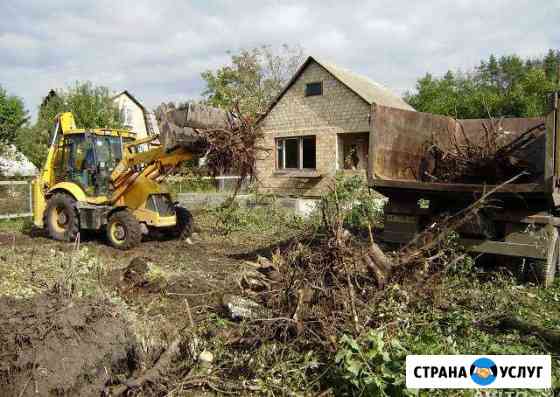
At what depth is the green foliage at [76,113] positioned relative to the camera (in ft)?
78.2

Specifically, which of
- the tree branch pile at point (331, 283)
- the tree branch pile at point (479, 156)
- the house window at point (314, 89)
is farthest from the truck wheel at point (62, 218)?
the house window at point (314, 89)

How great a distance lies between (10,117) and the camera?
2191 cm

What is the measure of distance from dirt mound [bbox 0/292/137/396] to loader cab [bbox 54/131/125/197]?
18.9ft

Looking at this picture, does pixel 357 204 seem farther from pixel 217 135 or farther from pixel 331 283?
pixel 331 283

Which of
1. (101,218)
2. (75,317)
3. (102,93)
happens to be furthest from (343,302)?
(102,93)

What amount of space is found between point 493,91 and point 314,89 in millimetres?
29503

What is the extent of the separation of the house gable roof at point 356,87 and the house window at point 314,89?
616 millimetres

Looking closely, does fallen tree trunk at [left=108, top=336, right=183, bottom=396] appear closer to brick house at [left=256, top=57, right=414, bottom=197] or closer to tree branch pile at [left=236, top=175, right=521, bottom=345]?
tree branch pile at [left=236, top=175, right=521, bottom=345]

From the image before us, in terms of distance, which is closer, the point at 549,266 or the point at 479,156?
the point at 549,266

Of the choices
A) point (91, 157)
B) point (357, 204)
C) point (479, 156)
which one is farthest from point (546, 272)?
point (91, 157)

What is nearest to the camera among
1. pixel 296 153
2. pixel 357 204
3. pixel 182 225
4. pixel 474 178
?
pixel 474 178

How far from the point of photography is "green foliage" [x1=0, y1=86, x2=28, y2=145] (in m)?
21.1

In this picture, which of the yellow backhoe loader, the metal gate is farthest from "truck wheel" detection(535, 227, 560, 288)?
the metal gate

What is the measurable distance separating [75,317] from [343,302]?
216cm
